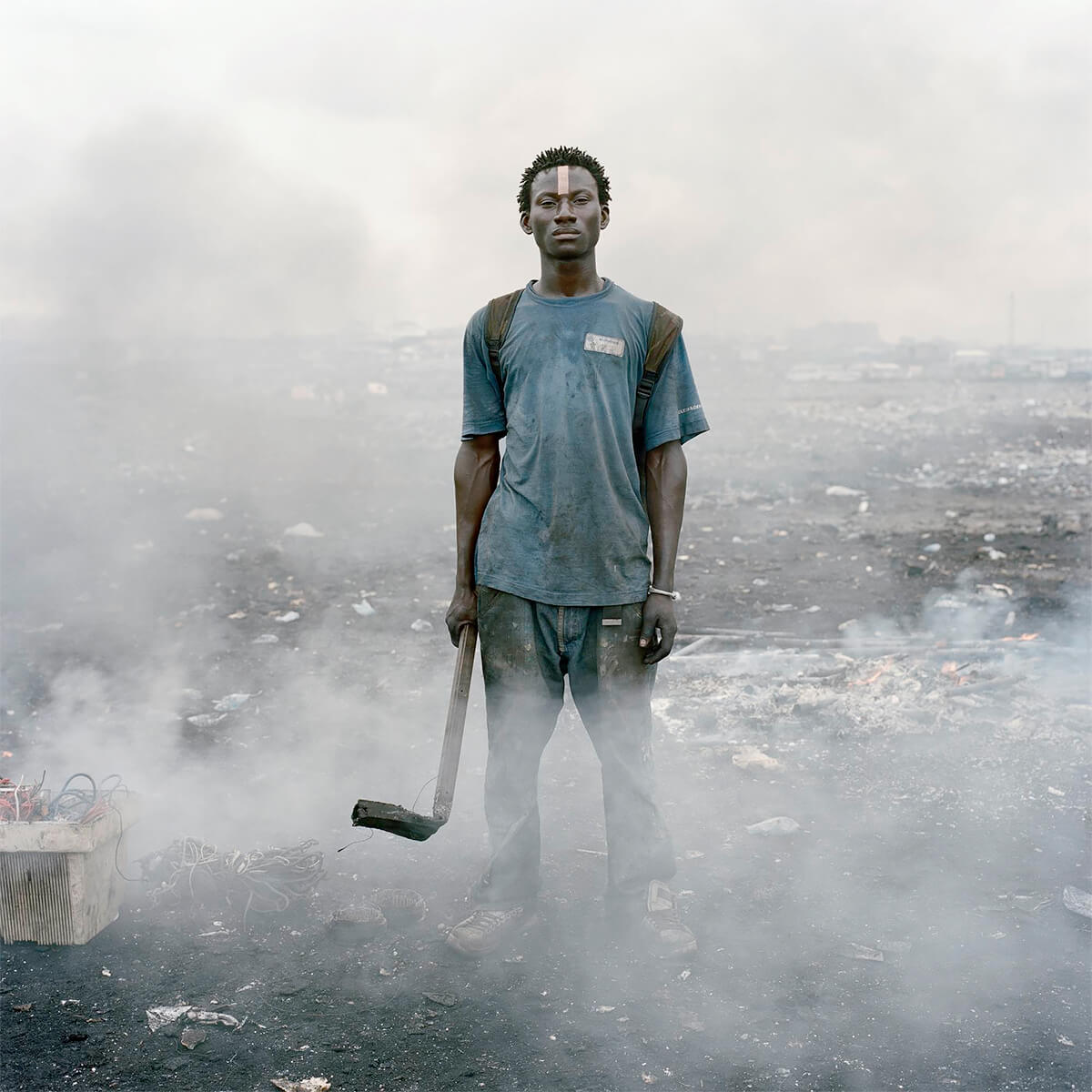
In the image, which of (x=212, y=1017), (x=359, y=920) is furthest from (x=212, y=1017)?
(x=359, y=920)

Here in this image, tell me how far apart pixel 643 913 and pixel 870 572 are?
4.77m

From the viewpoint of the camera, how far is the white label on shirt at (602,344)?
2385 mm

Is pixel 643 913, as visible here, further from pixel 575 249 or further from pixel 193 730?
pixel 193 730

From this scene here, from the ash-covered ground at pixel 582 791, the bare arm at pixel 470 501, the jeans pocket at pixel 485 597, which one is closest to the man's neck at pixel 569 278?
the bare arm at pixel 470 501

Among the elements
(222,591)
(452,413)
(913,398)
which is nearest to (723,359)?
(913,398)

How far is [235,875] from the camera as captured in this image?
2854 millimetres

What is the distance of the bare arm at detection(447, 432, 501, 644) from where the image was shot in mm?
2604

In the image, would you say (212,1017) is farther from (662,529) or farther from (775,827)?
(775,827)

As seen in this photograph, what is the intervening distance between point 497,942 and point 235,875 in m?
0.82

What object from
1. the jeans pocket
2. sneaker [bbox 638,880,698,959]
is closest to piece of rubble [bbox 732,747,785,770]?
sneaker [bbox 638,880,698,959]

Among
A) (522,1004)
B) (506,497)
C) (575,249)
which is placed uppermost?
(575,249)

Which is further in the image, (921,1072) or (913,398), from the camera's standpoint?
(913,398)

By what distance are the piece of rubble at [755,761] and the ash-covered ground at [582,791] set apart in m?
0.01

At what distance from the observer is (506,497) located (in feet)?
8.22
